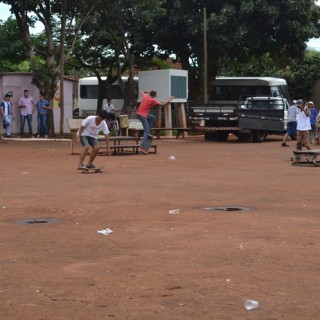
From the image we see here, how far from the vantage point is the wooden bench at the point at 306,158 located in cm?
2070

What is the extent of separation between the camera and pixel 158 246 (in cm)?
924

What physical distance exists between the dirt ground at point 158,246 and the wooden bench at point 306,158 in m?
2.75

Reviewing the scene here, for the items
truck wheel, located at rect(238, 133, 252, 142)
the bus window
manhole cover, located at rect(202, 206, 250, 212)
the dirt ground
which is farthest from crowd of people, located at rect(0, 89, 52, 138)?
manhole cover, located at rect(202, 206, 250, 212)

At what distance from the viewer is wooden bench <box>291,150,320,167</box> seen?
2070 centimetres

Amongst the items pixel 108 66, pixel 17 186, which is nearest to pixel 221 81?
pixel 108 66

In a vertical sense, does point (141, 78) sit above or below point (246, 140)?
above

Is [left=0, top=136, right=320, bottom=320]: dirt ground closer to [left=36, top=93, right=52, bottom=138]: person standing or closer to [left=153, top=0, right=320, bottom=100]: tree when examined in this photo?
[left=36, top=93, right=52, bottom=138]: person standing

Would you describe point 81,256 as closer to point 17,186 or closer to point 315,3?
point 17,186

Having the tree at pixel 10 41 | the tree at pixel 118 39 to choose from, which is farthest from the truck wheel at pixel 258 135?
the tree at pixel 10 41

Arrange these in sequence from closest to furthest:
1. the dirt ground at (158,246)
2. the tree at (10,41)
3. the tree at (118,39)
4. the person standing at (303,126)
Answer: the dirt ground at (158,246) → the person standing at (303,126) → the tree at (118,39) → the tree at (10,41)

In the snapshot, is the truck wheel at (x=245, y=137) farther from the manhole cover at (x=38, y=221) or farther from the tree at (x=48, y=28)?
the manhole cover at (x=38, y=221)

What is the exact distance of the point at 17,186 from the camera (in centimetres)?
1548

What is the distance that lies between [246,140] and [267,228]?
23028mm

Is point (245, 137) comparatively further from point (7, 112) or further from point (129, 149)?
point (7, 112)
